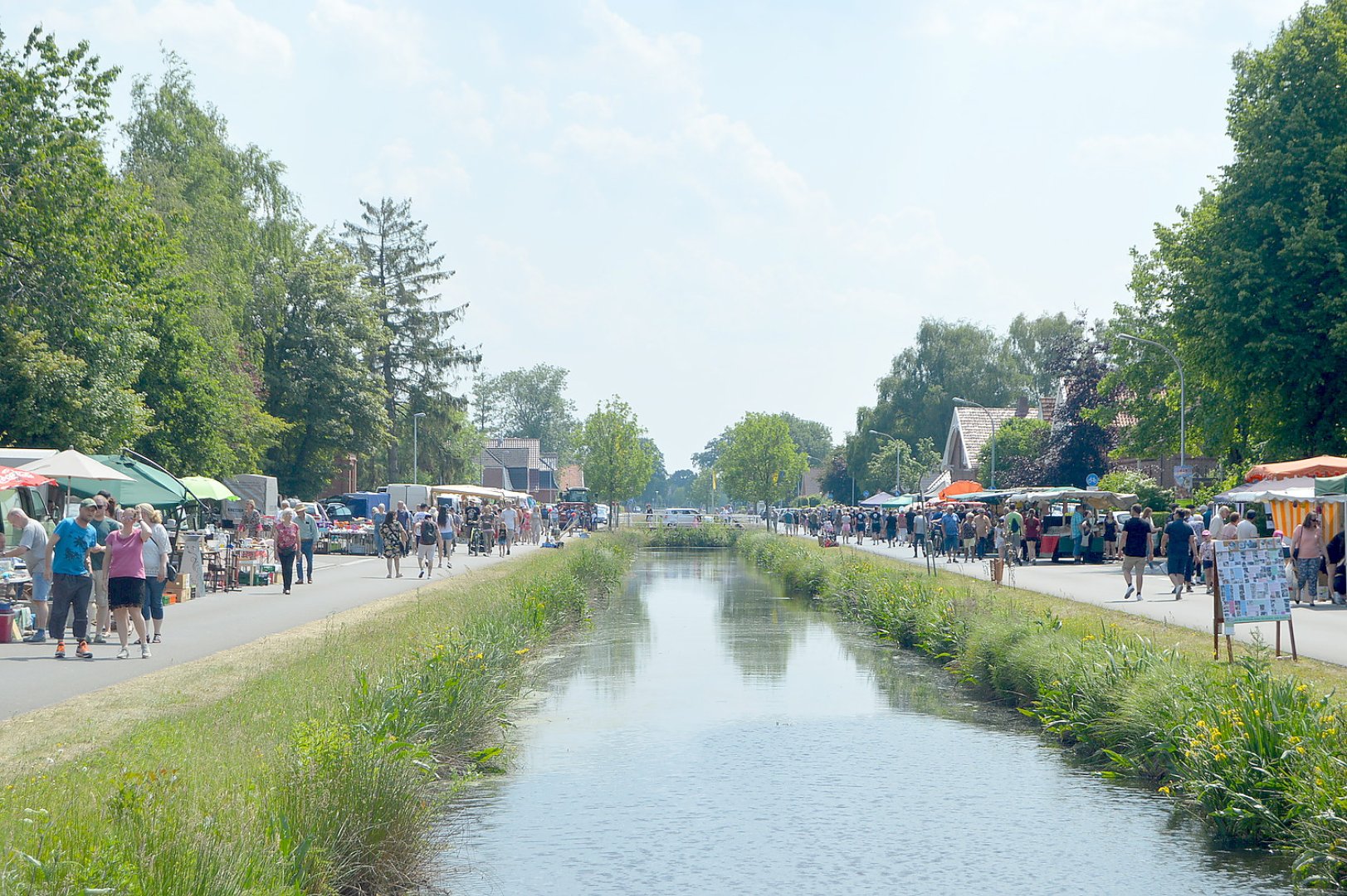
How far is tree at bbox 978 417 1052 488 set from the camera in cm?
6188

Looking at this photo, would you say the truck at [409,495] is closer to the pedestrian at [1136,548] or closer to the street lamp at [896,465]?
the pedestrian at [1136,548]

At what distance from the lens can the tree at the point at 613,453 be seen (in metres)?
90.6

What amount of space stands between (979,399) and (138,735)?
87.6 m

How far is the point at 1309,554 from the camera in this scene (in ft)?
81.9

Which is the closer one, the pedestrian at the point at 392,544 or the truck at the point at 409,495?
the pedestrian at the point at 392,544

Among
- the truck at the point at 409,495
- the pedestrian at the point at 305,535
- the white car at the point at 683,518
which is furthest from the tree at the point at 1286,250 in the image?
the white car at the point at 683,518

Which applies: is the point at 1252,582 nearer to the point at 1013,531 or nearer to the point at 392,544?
the point at 392,544

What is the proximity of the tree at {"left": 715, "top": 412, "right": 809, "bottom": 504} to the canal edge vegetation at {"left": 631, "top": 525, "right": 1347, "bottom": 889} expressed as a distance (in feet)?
255

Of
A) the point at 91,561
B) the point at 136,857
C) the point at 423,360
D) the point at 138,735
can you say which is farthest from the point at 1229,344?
the point at 423,360

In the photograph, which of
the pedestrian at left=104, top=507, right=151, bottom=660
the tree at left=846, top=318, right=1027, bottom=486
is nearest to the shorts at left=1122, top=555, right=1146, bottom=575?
the pedestrian at left=104, top=507, right=151, bottom=660

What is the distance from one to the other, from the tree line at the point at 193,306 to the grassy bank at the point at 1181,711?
21237 millimetres

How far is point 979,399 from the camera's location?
309 ft

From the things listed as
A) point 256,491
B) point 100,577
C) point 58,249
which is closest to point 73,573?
point 100,577

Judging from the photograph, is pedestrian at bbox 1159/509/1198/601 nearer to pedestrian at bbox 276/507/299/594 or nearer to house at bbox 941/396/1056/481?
pedestrian at bbox 276/507/299/594
